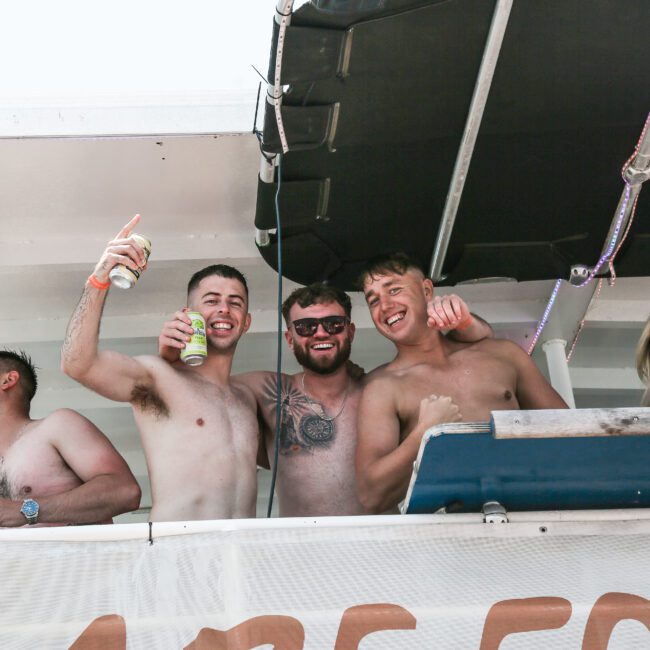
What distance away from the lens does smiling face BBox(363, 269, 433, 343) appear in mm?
4059

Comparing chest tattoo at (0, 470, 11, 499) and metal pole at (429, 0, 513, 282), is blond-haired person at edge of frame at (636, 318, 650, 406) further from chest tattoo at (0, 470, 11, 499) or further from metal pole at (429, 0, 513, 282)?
chest tattoo at (0, 470, 11, 499)

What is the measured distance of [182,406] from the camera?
3.86 m

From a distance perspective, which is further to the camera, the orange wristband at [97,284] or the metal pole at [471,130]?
the orange wristband at [97,284]

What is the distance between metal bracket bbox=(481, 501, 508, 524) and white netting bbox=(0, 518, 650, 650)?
30mm

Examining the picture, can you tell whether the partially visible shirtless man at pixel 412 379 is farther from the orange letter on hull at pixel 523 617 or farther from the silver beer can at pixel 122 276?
the silver beer can at pixel 122 276

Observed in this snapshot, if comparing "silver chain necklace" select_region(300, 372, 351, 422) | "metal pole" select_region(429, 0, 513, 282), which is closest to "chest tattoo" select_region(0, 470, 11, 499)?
"silver chain necklace" select_region(300, 372, 351, 422)

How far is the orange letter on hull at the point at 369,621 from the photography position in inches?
106

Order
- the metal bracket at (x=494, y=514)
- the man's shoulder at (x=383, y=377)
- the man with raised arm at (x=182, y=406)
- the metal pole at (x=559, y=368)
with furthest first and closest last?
the metal pole at (x=559, y=368)
the man's shoulder at (x=383, y=377)
the man with raised arm at (x=182, y=406)
the metal bracket at (x=494, y=514)

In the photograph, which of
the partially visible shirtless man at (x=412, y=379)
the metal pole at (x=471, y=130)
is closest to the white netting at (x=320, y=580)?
the partially visible shirtless man at (x=412, y=379)

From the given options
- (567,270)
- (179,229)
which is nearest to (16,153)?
(179,229)

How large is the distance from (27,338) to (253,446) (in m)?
1.49

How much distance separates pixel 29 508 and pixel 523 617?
1762 mm

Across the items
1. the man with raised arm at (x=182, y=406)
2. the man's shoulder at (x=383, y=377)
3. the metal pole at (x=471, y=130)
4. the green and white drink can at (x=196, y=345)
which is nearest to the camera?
the metal pole at (x=471, y=130)

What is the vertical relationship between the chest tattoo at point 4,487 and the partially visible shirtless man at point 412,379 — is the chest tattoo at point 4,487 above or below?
below
